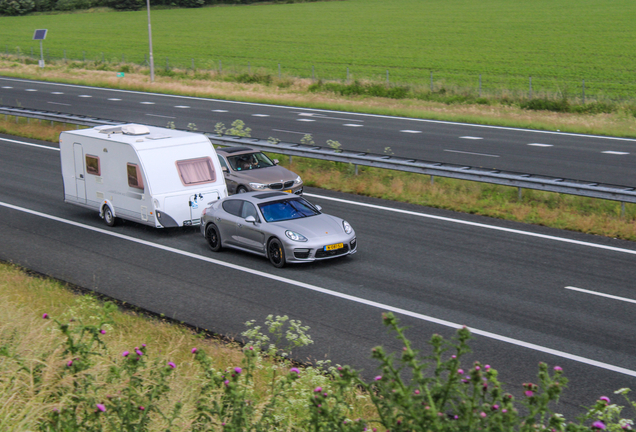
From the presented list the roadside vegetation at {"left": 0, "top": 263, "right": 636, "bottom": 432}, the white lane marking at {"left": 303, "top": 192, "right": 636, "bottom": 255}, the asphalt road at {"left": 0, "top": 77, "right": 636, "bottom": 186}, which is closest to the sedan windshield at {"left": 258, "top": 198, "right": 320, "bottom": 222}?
the white lane marking at {"left": 303, "top": 192, "right": 636, "bottom": 255}

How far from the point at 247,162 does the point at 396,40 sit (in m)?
51.9

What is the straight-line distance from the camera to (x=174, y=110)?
37344 mm

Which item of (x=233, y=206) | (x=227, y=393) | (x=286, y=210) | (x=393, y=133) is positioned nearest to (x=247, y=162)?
(x=233, y=206)

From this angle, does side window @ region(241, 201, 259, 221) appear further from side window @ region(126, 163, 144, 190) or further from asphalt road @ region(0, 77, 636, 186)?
asphalt road @ region(0, 77, 636, 186)

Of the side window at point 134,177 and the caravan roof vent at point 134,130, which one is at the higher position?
the caravan roof vent at point 134,130

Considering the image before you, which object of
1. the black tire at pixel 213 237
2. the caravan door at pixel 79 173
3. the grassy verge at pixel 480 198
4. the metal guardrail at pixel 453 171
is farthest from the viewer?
the caravan door at pixel 79 173

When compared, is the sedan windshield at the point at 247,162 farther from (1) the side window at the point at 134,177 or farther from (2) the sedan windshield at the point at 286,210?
(2) the sedan windshield at the point at 286,210

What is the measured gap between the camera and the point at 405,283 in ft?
41.8

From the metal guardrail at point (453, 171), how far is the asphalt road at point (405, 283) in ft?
5.83

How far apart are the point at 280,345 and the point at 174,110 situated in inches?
1145

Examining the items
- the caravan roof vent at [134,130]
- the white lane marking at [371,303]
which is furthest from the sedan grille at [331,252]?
the caravan roof vent at [134,130]

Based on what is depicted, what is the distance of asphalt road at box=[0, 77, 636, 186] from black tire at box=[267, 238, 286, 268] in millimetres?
9891

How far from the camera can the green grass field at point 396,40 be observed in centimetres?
4875

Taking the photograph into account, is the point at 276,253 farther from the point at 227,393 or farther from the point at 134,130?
the point at 227,393
